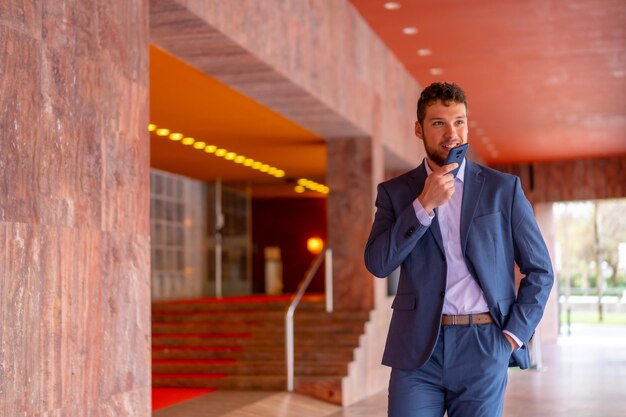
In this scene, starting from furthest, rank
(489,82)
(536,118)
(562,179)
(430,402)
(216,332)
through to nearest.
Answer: (562,179)
(536,118)
(489,82)
(216,332)
(430,402)

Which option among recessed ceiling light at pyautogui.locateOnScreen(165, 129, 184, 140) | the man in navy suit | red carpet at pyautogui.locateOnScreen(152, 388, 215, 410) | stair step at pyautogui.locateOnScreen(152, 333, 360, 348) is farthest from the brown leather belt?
recessed ceiling light at pyautogui.locateOnScreen(165, 129, 184, 140)

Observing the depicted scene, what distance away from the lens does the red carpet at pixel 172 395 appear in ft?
27.9

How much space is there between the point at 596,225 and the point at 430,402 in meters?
21.2

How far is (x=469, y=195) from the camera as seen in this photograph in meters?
2.63

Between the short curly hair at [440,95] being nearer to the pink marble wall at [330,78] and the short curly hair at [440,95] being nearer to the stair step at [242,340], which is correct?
the pink marble wall at [330,78]

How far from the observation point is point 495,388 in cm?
253

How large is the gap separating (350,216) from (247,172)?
535 cm

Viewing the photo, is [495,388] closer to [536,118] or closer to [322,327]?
[322,327]

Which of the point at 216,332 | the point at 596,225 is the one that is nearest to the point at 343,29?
the point at 216,332

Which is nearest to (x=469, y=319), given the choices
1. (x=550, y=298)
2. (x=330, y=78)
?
(x=330, y=78)

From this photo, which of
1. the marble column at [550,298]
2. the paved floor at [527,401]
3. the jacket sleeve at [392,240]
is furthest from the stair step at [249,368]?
the marble column at [550,298]

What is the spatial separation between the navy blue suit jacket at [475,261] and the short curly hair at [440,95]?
0.21 m

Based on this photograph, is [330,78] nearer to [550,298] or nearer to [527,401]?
[527,401]

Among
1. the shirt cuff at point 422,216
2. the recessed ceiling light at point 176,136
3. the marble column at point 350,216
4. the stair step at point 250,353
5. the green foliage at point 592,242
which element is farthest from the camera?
the green foliage at point 592,242
